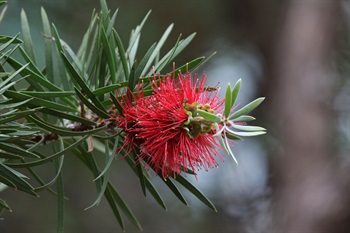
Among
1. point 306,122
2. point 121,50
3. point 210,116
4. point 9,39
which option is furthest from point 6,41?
point 306,122

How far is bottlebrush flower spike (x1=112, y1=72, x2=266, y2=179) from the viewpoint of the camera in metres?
0.51

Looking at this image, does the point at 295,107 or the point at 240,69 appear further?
the point at 240,69

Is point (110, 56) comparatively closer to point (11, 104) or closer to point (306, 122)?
point (11, 104)

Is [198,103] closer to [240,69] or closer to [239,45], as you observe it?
[240,69]

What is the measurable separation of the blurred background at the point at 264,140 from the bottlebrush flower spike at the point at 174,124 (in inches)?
51.8

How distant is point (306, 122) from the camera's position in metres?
2.05

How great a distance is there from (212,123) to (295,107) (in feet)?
5.44

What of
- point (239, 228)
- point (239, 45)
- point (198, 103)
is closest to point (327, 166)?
point (239, 228)

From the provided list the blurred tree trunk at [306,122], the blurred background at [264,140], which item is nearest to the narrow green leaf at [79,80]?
the blurred background at [264,140]

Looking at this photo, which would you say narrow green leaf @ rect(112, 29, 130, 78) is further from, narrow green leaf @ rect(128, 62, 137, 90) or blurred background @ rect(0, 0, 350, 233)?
blurred background @ rect(0, 0, 350, 233)

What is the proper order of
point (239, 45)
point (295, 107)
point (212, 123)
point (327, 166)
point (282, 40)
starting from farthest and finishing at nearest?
point (239, 45)
point (282, 40)
point (295, 107)
point (327, 166)
point (212, 123)

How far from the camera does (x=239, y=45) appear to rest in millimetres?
2461

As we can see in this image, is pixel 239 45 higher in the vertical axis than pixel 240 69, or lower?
higher

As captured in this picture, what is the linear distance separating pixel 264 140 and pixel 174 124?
1.73 meters
